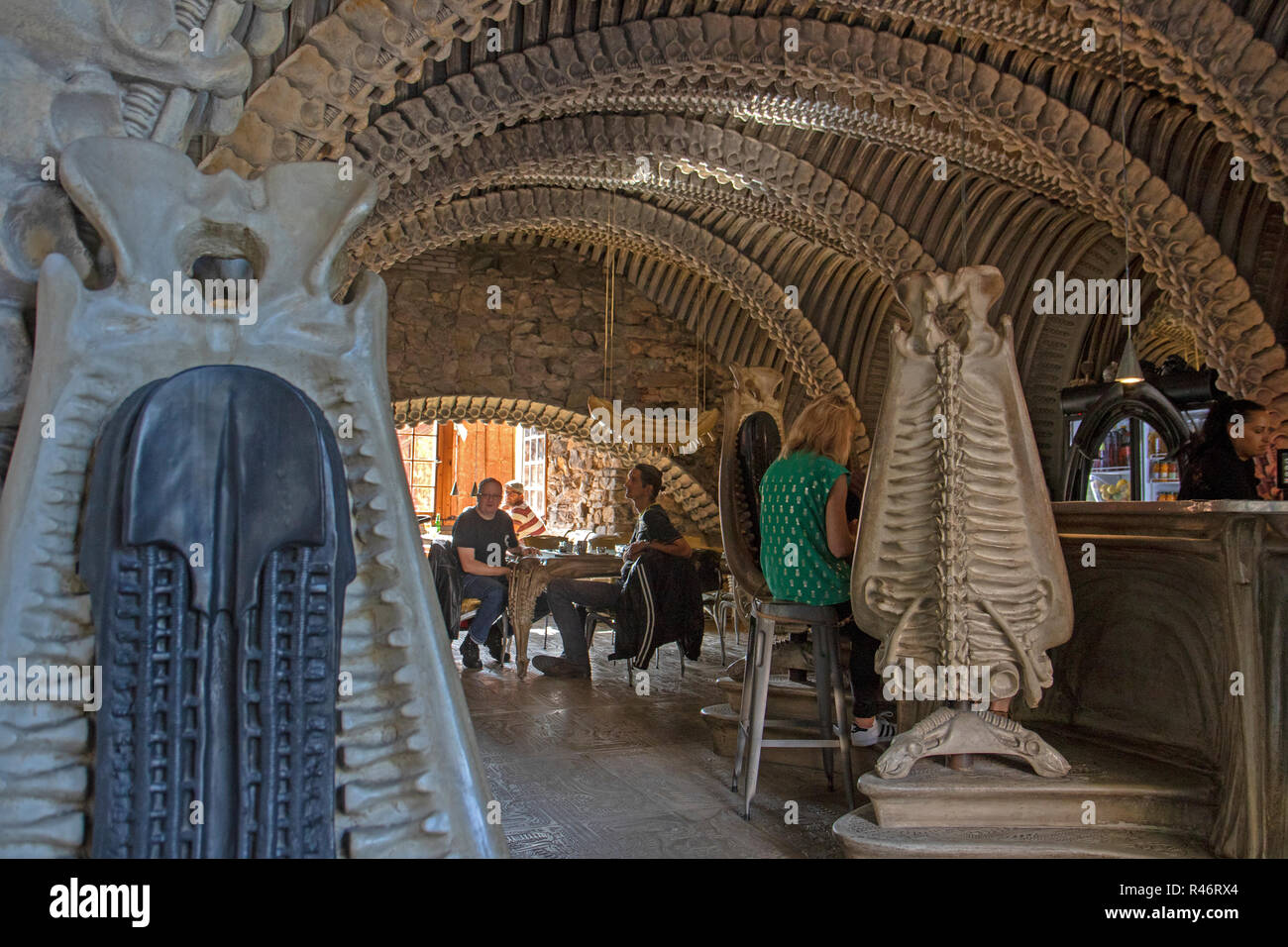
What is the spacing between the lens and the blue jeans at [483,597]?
21.0 feet

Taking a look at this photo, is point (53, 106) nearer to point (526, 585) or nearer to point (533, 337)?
point (526, 585)

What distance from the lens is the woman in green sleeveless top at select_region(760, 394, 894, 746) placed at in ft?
11.0

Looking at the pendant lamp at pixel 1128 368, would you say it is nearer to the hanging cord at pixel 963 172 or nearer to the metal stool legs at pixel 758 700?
the hanging cord at pixel 963 172

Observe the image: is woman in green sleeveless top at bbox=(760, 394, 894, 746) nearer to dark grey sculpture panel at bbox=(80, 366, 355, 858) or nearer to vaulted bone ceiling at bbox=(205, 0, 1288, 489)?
vaulted bone ceiling at bbox=(205, 0, 1288, 489)

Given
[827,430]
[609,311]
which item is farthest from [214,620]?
[609,311]

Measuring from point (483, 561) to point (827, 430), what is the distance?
353cm

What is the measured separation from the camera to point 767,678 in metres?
3.30

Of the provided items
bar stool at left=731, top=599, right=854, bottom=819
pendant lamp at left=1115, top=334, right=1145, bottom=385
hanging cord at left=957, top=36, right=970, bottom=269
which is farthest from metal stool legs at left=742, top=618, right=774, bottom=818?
pendant lamp at left=1115, top=334, right=1145, bottom=385

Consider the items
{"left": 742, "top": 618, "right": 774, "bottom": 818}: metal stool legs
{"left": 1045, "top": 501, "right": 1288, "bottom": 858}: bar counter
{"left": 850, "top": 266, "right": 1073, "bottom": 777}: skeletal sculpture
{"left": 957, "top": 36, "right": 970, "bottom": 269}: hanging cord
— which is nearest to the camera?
{"left": 1045, "top": 501, "right": 1288, "bottom": 858}: bar counter

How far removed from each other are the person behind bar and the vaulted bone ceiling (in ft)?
4.99

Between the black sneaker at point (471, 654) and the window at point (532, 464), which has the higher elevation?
the window at point (532, 464)

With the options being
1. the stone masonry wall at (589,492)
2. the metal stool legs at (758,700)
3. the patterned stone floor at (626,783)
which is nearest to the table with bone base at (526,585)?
the patterned stone floor at (626,783)

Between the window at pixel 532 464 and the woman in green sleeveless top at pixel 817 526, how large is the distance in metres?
11.4
